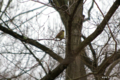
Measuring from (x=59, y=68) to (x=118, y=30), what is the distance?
192 cm

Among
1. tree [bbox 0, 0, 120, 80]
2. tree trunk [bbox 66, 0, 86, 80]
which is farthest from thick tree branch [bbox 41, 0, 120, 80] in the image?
tree trunk [bbox 66, 0, 86, 80]

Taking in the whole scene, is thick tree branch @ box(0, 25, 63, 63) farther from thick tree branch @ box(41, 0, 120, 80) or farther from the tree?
thick tree branch @ box(41, 0, 120, 80)

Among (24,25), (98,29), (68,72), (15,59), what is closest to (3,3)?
(24,25)

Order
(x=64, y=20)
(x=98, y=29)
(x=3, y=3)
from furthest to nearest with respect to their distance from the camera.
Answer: (x=3, y=3)
(x=64, y=20)
(x=98, y=29)

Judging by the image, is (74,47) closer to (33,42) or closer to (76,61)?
(76,61)

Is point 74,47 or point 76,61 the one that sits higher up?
point 74,47

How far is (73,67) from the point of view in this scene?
4695 mm

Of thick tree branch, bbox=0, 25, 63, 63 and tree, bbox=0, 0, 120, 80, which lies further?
thick tree branch, bbox=0, 25, 63, 63

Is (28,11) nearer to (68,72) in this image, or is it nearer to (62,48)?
(62,48)

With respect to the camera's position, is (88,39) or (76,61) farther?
(76,61)

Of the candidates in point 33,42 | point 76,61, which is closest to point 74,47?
point 76,61

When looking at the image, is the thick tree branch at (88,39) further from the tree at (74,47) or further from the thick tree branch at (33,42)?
the thick tree branch at (33,42)

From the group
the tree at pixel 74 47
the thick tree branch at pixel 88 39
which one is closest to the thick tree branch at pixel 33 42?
the tree at pixel 74 47

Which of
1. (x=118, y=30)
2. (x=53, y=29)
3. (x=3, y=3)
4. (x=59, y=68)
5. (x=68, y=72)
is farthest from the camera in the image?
(x=3, y=3)
